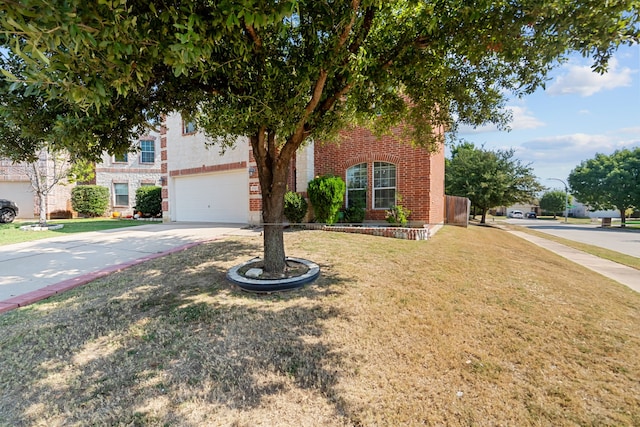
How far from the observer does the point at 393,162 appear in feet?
34.1

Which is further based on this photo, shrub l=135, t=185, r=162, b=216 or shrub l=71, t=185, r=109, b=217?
shrub l=71, t=185, r=109, b=217

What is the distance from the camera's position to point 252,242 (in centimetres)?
750

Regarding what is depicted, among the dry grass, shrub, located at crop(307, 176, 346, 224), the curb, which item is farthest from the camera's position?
shrub, located at crop(307, 176, 346, 224)

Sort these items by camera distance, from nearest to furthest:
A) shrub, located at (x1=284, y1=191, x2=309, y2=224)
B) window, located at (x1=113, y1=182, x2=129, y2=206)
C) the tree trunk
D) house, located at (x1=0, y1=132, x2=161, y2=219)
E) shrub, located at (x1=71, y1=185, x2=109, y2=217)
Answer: the tree trunk
shrub, located at (x1=284, y1=191, x2=309, y2=224)
house, located at (x1=0, y1=132, x2=161, y2=219)
shrub, located at (x1=71, y1=185, x2=109, y2=217)
window, located at (x1=113, y1=182, x2=129, y2=206)

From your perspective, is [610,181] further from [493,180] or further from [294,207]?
[294,207]

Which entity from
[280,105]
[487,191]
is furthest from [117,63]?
[487,191]

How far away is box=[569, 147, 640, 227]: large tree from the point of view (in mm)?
25016

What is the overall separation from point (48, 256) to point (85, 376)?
16.9 feet

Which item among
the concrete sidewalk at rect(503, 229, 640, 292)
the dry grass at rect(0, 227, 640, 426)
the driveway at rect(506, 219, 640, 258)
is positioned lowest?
the driveway at rect(506, 219, 640, 258)

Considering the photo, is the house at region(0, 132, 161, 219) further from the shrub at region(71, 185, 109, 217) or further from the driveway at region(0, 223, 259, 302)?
the driveway at region(0, 223, 259, 302)

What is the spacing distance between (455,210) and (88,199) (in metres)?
21.6

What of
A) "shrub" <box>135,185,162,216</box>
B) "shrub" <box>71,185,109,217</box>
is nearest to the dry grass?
"shrub" <box>135,185,162,216</box>

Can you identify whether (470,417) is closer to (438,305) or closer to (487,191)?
(438,305)

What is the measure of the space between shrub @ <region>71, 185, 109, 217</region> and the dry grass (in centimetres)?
1714
